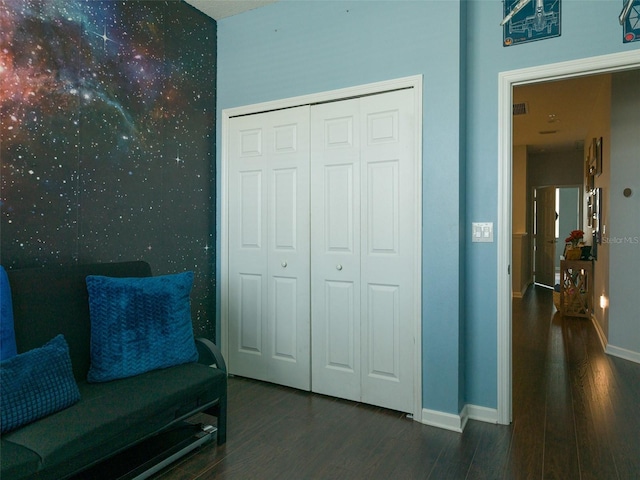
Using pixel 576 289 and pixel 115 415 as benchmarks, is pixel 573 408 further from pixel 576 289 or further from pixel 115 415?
pixel 576 289

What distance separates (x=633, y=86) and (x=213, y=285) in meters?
4.04

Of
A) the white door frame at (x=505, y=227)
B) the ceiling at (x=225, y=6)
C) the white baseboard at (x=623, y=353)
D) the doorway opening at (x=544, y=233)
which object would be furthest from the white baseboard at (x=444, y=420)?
the doorway opening at (x=544, y=233)

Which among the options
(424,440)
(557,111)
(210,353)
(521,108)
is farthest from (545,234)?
(210,353)

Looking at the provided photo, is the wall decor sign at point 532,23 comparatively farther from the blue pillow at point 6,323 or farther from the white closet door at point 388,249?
the blue pillow at point 6,323

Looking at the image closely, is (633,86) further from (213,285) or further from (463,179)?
(213,285)

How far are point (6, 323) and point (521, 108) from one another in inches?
226

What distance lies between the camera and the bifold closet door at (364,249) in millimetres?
2691

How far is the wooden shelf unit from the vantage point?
564 cm

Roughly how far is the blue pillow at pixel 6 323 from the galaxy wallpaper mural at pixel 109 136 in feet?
1.16

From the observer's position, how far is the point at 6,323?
5.94 feet

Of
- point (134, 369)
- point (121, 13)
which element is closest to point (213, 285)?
point (134, 369)

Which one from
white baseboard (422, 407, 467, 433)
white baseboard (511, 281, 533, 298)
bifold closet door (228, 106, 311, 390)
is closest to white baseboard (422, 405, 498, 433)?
white baseboard (422, 407, 467, 433)

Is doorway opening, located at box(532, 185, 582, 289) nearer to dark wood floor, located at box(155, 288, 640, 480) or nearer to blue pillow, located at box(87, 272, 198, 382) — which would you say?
dark wood floor, located at box(155, 288, 640, 480)

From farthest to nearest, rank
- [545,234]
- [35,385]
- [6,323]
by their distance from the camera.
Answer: [545,234] → [6,323] → [35,385]
